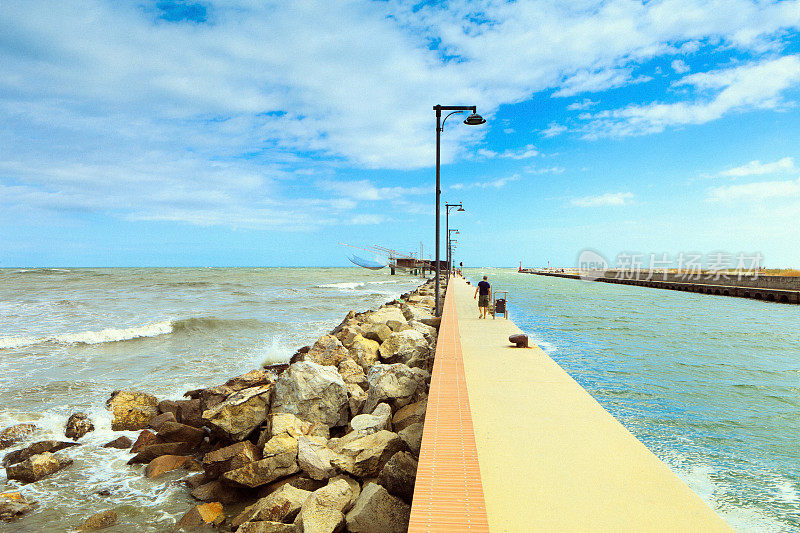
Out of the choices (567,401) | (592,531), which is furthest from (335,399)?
(592,531)

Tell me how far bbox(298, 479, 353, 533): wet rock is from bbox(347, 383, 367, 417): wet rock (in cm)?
324

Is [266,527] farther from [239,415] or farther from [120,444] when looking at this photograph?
[120,444]

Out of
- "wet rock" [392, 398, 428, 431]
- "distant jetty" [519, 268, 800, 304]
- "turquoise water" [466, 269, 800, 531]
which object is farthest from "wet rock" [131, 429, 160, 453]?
"distant jetty" [519, 268, 800, 304]

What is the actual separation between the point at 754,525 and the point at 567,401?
8.02ft

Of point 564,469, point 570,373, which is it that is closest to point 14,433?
point 564,469

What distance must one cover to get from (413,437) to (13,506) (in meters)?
5.53

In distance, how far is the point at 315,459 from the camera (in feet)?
20.4

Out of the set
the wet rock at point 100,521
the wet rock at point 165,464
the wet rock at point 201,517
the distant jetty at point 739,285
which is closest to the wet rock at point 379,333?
the wet rock at point 165,464

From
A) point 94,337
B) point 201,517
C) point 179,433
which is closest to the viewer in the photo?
point 201,517

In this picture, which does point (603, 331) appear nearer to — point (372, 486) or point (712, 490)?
point (712, 490)

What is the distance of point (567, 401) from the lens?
685 centimetres

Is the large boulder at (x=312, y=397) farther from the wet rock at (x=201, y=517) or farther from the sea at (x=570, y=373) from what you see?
the wet rock at (x=201, y=517)

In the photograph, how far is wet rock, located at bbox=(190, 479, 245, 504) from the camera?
6426mm

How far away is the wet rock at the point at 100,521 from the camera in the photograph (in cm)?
586
